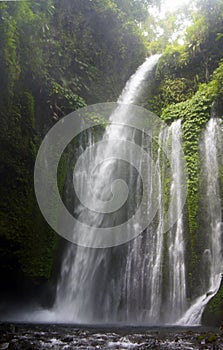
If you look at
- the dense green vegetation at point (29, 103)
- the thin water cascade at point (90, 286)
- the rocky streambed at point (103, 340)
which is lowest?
the rocky streambed at point (103, 340)

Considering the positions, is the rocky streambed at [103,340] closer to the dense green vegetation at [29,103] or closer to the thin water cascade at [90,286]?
the thin water cascade at [90,286]

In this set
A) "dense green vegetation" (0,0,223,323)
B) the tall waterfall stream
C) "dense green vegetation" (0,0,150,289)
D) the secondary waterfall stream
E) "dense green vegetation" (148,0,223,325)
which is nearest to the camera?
the tall waterfall stream

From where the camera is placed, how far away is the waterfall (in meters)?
7.05

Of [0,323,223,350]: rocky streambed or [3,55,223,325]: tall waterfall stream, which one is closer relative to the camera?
[0,323,223,350]: rocky streambed

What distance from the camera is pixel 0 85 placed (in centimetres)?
768

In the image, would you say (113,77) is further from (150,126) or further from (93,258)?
(93,258)

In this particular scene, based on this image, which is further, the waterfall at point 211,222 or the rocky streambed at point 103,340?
the waterfall at point 211,222

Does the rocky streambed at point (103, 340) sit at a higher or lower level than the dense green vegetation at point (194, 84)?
lower

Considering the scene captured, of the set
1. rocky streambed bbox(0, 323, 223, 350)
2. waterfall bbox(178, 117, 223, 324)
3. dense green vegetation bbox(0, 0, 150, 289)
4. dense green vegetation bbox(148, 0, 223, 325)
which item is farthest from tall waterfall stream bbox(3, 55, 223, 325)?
rocky streambed bbox(0, 323, 223, 350)

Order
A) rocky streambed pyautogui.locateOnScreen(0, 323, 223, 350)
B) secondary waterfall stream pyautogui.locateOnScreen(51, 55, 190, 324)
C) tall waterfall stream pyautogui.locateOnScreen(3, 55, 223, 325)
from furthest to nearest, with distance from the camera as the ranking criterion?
secondary waterfall stream pyautogui.locateOnScreen(51, 55, 190, 324) < tall waterfall stream pyautogui.locateOnScreen(3, 55, 223, 325) < rocky streambed pyautogui.locateOnScreen(0, 323, 223, 350)

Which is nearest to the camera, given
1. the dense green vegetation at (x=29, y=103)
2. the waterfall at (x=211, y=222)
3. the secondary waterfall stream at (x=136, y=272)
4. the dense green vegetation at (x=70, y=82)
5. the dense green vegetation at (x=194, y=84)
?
the waterfall at (x=211, y=222)

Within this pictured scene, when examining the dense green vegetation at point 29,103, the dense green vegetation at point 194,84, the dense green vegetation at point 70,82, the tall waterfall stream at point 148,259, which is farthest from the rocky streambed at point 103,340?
the dense green vegetation at point 194,84

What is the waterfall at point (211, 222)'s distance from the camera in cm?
705

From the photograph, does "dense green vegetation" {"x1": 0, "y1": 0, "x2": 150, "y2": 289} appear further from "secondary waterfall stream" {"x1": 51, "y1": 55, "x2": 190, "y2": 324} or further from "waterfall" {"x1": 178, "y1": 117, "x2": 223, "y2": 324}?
"waterfall" {"x1": 178, "y1": 117, "x2": 223, "y2": 324}
